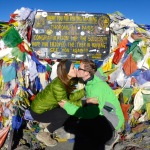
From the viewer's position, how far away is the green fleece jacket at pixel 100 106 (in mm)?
5207

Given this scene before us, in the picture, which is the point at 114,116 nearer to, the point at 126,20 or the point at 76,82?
the point at 76,82

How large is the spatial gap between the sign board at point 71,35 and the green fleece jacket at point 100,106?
216 cm

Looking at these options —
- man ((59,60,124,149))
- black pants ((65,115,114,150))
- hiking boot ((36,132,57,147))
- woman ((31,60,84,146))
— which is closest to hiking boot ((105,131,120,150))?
black pants ((65,115,114,150))

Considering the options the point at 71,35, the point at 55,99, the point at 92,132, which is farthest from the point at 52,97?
the point at 71,35

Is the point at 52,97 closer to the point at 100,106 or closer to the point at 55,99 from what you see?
the point at 55,99

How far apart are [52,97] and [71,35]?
2.02m

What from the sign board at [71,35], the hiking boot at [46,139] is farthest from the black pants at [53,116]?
the sign board at [71,35]

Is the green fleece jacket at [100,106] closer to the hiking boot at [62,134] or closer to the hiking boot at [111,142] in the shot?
the hiking boot at [111,142]

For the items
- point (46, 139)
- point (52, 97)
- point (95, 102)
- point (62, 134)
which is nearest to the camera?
point (95, 102)

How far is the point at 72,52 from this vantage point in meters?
7.44

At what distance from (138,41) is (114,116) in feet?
7.91

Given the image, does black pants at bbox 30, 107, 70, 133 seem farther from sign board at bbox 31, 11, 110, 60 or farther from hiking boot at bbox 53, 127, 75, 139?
sign board at bbox 31, 11, 110, 60

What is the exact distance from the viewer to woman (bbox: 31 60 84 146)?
5.63 m

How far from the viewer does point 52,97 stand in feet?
19.5
